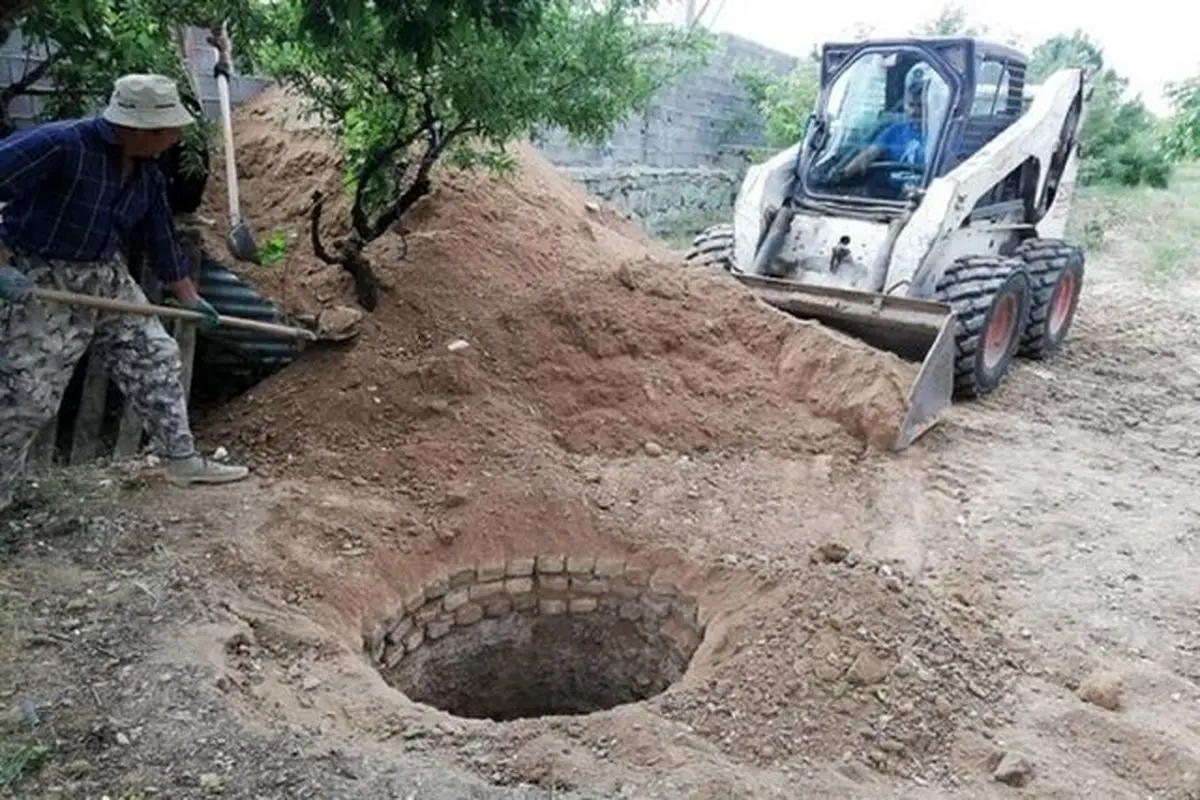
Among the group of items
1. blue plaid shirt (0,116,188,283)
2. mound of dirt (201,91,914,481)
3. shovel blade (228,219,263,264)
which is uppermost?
blue plaid shirt (0,116,188,283)

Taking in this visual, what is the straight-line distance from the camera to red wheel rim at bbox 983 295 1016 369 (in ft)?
20.7

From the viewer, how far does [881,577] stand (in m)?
3.81

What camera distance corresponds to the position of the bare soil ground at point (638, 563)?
2.85m

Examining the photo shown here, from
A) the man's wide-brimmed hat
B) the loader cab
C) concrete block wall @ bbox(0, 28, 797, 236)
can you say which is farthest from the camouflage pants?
concrete block wall @ bbox(0, 28, 797, 236)

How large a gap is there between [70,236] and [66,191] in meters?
0.16

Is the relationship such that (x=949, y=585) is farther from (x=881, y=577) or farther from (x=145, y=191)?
(x=145, y=191)

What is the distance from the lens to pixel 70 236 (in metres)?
3.73

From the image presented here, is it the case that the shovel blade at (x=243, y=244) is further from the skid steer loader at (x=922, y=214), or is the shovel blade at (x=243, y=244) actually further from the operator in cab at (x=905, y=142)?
the operator in cab at (x=905, y=142)

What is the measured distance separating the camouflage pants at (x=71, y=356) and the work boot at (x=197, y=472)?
0.14 ft

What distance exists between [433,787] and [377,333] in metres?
2.90

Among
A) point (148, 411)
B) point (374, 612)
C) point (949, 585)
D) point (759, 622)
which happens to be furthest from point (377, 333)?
point (949, 585)

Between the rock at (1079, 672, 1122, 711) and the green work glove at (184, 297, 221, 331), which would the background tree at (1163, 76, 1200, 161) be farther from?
the green work glove at (184, 297, 221, 331)

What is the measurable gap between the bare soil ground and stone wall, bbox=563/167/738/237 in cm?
397

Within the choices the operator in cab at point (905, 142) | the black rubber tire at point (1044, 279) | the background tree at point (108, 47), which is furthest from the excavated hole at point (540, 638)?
the black rubber tire at point (1044, 279)
